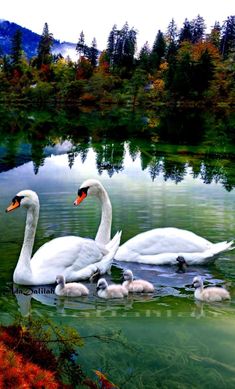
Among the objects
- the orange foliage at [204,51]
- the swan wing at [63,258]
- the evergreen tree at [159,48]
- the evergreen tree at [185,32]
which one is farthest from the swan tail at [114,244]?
the evergreen tree at [185,32]

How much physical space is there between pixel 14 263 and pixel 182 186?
8.79m

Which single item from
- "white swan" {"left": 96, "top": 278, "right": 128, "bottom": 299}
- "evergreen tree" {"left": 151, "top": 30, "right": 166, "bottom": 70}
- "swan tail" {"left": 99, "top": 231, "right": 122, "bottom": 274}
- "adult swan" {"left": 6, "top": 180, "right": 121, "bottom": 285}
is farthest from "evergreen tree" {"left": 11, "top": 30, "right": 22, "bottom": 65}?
"white swan" {"left": 96, "top": 278, "right": 128, "bottom": 299}

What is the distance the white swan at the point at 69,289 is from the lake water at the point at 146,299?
0.31 ft

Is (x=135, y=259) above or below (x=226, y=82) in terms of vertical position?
below

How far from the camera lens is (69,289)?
795 centimetres

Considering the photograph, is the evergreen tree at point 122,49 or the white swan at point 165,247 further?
the evergreen tree at point 122,49

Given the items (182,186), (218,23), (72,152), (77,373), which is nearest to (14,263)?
(77,373)

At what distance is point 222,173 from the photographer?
828 inches

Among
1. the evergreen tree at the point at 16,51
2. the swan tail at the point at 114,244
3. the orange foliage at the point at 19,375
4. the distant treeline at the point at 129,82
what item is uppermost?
the evergreen tree at the point at 16,51

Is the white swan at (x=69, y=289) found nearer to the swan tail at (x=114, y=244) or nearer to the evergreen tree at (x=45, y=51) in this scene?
the swan tail at (x=114, y=244)

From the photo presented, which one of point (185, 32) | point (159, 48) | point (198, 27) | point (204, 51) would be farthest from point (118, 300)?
point (198, 27)

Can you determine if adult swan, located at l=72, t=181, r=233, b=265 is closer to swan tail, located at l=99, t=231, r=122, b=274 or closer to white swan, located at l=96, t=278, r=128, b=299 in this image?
swan tail, located at l=99, t=231, r=122, b=274

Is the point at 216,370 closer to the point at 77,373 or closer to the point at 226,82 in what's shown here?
the point at 77,373

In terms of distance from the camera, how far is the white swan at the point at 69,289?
7949 millimetres
